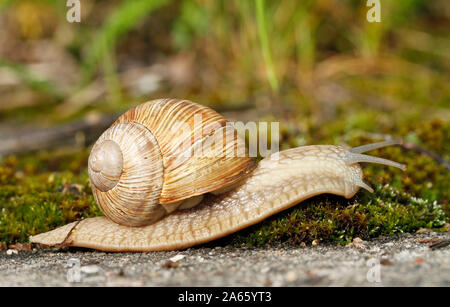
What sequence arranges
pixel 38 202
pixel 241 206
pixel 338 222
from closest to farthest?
pixel 338 222 → pixel 241 206 → pixel 38 202

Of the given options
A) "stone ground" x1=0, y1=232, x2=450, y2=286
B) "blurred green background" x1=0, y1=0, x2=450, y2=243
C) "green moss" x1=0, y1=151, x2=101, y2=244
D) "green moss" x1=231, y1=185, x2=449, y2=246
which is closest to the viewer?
"stone ground" x1=0, y1=232, x2=450, y2=286

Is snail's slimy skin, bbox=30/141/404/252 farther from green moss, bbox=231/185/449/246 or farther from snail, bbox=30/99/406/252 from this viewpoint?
green moss, bbox=231/185/449/246

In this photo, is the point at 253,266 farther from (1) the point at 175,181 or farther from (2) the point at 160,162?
(2) the point at 160,162

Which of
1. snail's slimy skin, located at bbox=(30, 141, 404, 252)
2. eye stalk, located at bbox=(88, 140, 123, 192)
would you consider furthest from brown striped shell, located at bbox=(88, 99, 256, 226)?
snail's slimy skin, located at bbox=(30, 141, 404, 252)

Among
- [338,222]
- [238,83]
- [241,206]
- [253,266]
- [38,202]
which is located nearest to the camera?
[253,266]

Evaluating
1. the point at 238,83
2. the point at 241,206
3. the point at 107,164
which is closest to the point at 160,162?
the point at 107,164

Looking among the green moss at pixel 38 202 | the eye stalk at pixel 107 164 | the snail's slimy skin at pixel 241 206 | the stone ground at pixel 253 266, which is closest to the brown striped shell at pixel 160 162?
the eye stalk at pixel 107 164
